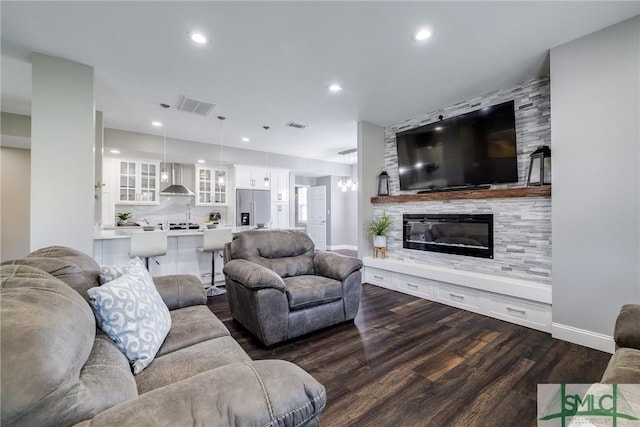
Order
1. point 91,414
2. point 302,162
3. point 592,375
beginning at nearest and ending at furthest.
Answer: point 91,414 → point 592,375 → point 302,162

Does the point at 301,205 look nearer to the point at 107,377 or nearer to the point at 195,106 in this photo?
the point at 195,106

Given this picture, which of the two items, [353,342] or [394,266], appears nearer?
[353,342]

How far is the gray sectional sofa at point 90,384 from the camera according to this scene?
585 millimetres

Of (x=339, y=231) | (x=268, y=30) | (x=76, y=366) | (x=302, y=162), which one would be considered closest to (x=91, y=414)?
(x=76, y=366)

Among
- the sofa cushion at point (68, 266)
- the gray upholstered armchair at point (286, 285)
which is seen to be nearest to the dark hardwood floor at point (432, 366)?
the gray upholstered armchair at point (286, 285)

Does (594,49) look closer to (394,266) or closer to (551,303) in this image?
(551,303)

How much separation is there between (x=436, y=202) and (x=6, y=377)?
410 centimetres

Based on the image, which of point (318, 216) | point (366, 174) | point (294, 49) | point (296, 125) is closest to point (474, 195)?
point (366, 174)

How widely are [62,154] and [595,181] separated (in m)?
4.94

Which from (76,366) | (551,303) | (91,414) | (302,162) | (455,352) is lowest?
(455,352)

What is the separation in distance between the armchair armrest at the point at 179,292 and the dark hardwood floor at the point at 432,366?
0.71 m

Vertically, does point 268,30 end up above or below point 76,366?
above

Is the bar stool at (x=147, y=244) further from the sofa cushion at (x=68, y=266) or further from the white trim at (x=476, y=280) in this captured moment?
the white trim at (x=476, y=280)

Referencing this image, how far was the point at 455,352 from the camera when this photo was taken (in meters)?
2.28
